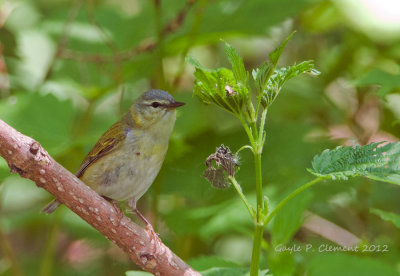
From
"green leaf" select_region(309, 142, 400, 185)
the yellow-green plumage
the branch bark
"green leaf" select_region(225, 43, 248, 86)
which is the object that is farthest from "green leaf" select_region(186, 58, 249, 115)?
the yellow-green plumage

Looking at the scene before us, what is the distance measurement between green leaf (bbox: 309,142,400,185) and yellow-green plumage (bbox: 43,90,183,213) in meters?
1.27

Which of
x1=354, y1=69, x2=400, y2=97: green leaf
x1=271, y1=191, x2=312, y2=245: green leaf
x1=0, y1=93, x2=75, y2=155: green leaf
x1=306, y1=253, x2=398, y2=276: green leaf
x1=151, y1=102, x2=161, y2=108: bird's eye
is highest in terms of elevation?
x1=0, y1=93, x2=75, y2=155: green leaf

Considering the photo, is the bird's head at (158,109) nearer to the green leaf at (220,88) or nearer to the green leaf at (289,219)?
the green leaf at (289,219)

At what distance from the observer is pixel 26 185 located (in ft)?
14.8

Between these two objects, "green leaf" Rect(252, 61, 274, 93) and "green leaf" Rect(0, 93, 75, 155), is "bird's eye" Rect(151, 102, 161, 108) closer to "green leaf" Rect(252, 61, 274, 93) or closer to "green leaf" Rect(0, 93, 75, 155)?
"green leaf" Rect(0, 93, 75, 155)

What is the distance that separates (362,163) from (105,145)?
5.17 feet

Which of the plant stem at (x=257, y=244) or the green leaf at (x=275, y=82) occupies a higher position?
the green leaf at (x=275, y=82)

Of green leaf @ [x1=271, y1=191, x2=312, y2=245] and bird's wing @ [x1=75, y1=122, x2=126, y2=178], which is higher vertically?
bird's wing @ [x1=75, y1=122, x2=126, y2=178]

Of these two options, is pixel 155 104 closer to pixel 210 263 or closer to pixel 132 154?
pixel 132 154

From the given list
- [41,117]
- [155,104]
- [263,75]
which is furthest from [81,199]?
[41,117]

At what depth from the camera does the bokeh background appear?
2715 millimetres

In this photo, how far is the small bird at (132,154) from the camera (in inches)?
104

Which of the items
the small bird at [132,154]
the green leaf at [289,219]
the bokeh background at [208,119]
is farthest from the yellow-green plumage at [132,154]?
the green leaf at [289,219]

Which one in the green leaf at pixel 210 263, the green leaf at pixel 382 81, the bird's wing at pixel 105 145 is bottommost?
the green leaf at pixel 210 263
